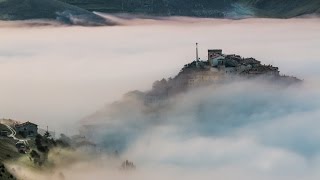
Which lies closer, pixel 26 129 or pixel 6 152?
pixel 6 152

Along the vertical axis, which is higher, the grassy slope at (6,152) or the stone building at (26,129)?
the grassy slope at (6,152)

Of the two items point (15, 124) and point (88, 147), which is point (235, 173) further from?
point (15, 124)

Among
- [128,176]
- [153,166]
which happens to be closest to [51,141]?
[128,176]

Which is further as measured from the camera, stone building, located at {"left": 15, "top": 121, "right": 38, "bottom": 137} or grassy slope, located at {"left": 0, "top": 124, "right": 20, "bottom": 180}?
stone building, located at {"left": 15, "top": 121, "right": 38, "bottom": 137}

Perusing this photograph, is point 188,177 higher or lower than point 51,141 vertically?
lower

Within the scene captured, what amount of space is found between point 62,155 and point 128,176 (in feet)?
48.1

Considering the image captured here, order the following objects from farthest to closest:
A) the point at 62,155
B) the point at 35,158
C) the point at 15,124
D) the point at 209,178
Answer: the point at 209,178 → the point at 15,124 → the point at 62,155 → the point at 35,158

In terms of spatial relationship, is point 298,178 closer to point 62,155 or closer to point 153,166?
point 153,166

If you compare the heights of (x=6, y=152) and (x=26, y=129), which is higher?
(x=6, y=152)

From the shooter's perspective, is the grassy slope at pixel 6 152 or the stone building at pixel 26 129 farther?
the stone building at pixel 26 129

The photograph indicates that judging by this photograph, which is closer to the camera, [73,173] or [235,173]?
[73,173]

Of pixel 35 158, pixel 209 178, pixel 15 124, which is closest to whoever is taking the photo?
pixel 35 158

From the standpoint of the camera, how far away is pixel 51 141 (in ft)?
550

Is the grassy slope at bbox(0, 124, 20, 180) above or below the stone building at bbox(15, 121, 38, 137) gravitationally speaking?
above
